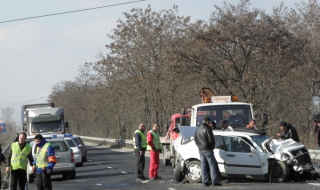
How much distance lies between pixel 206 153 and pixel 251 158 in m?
1.22

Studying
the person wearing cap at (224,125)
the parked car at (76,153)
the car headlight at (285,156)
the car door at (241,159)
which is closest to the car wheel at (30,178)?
the person wearing cap at (224,125)

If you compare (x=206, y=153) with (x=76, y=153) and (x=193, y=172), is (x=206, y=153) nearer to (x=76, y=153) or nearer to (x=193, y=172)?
(x=193, y=172)

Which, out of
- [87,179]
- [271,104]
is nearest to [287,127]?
[87,179]

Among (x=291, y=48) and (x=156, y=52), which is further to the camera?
(x=156, y=52)

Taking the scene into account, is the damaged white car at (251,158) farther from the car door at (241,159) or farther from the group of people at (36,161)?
the group of people at (36,161)

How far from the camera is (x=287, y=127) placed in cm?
2061

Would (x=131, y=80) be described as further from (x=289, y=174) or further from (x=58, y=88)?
(x=58, y=88)

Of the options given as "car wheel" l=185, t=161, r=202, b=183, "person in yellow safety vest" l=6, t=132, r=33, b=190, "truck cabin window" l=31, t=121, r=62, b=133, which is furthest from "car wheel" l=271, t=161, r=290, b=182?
"truck cabin window" l=31, t=121, r=62, b=133

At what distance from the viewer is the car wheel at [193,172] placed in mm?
17789

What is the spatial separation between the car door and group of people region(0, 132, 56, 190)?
4799 mm

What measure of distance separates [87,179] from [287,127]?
701 cm

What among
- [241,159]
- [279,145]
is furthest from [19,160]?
[279,145]

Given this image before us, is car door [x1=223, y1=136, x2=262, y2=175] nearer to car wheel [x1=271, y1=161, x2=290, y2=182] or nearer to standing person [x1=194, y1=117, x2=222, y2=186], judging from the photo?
car wheel [x1=271, y1=161, x2=290, y2=182]

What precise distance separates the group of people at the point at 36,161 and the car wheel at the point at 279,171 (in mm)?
5733
